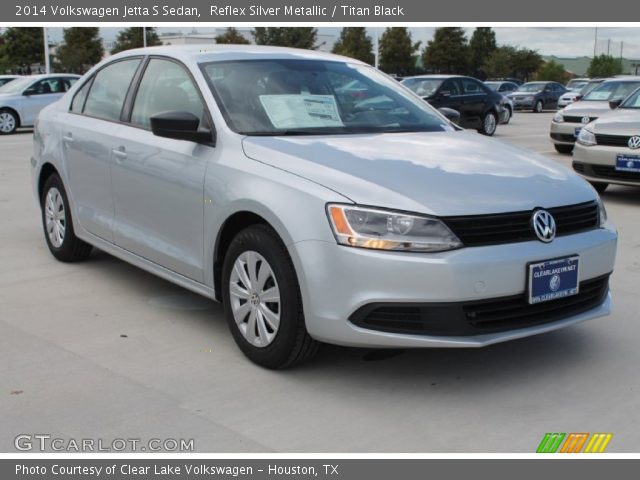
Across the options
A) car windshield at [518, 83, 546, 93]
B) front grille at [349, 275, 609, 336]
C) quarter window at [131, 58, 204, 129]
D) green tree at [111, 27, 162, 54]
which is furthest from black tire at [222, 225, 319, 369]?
green tree at [111, 27, 162, 54]

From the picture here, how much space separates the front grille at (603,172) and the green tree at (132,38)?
175 ft

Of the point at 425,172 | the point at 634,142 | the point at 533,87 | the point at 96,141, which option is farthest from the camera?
the point at 533,87

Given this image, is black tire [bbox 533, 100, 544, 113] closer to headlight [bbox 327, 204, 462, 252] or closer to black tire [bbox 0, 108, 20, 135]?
black tire [bbox 0, 108, 20, 135]

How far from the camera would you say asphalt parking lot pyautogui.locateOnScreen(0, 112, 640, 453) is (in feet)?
11.1

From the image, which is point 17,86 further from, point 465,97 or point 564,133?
point 564,133

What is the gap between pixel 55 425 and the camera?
3.42 m

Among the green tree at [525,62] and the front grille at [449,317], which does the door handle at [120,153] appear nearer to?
the front grille at [449,317]

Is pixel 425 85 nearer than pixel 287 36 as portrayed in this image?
Yes

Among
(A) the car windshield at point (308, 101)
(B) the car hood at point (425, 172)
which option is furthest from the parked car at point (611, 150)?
(B) the car hood at point (425, 172)

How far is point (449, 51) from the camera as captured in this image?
225 ft

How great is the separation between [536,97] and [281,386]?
3229 centimetres

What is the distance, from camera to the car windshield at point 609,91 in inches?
607

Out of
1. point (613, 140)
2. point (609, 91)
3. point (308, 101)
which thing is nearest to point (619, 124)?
point (613, 140)

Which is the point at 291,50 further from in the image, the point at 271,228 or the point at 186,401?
the point at 186,401
